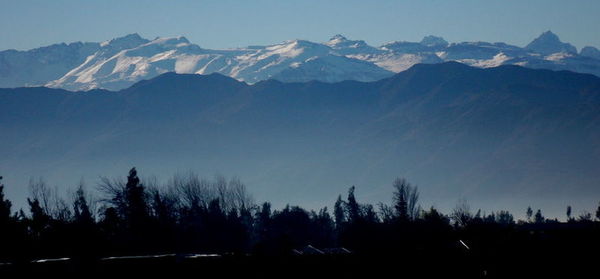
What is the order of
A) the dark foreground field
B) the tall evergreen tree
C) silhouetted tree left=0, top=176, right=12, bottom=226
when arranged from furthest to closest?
the tall evergreen tree → silhouetted tree left=0, top=176, right=12, bottom=226 → the dark foreground field

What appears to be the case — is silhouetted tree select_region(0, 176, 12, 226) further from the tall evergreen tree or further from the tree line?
the tall evergreen tree

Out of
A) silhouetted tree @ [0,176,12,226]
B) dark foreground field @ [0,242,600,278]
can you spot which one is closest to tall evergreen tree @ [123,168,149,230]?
silhouetted tree @ [0,176,12,226]

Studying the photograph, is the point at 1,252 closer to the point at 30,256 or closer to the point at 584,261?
the point at 30,256

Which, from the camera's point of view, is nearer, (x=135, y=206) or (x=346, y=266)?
(x=346, y=266)

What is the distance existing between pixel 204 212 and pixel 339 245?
18.3 metres

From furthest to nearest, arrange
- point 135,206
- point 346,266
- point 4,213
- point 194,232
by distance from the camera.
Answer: point 135,206, point 194,232, point 4,213, point 346,266

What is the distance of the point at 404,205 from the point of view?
176500mm

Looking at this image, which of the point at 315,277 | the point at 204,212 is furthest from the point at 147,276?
the point at 204,212

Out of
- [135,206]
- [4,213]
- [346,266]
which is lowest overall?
[346,266]

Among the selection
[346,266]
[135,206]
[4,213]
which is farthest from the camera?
[135,206]

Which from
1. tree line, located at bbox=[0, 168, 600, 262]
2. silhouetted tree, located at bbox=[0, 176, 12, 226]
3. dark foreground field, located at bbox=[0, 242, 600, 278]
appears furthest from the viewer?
silhouetted tree, located at bbox=[0, 176, 12, 226]

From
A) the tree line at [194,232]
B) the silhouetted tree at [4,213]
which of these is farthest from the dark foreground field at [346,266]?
the silhouetted tree at [4,213]

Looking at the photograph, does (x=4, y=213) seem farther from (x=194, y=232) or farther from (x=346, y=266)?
(x=346, y=266)

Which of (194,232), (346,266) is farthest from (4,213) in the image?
(346,266)
